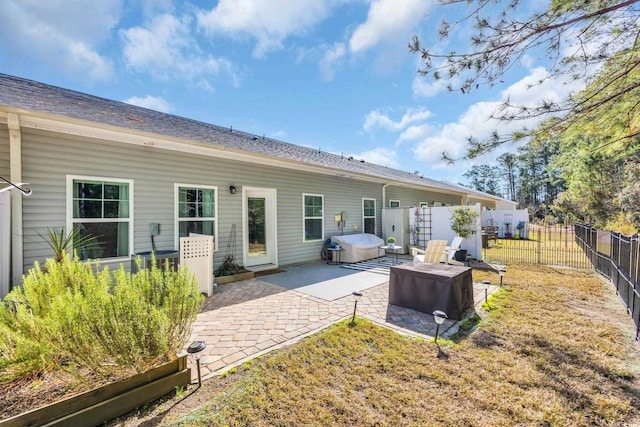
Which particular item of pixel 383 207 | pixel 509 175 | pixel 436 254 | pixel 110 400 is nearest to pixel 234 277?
pixel 110 400

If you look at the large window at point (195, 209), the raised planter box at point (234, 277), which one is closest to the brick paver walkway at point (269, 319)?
the raised planter box at point (234, 277)

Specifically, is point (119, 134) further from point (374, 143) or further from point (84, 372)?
point (374, 143)

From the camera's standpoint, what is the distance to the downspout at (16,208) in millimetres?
4160

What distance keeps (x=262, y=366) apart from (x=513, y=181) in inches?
2448

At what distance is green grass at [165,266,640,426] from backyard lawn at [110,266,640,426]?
0.03 feet

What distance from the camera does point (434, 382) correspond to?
2590mm

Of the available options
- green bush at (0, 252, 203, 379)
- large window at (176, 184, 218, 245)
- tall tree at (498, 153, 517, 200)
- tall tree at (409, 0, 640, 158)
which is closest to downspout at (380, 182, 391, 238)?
large window at (176, 184, 218, 245)

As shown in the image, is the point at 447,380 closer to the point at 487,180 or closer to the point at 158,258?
the point at 158,258

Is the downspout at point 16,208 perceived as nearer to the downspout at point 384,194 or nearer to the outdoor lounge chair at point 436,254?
the outdoor lounge chair at point 436,254

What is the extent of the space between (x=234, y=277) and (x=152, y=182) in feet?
9.21

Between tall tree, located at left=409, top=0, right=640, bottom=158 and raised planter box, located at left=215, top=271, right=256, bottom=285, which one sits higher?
tall tree, located at left=409, top=0, right=640, bottom=158

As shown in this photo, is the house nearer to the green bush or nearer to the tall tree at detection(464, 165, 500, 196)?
the green bush

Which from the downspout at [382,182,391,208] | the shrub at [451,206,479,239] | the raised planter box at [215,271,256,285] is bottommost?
the raised planter box at [215,271,256,285]

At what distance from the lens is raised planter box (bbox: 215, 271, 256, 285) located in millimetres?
6204
